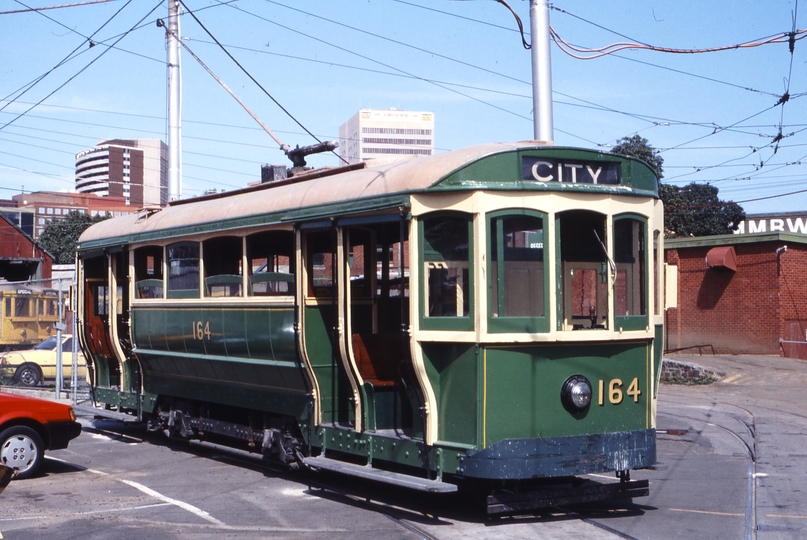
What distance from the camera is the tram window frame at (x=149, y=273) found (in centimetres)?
1324

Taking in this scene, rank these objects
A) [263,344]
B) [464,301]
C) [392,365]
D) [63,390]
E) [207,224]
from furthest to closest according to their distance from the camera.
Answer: [63,390] < [207,224] < [263,344] < [392,365] < [464,301]

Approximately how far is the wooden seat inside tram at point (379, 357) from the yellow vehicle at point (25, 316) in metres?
16.7

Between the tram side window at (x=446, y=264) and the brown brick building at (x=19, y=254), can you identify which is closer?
the tram side window at (x=446, y=264)

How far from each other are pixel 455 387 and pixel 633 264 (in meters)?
2.08

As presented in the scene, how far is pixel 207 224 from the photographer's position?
11828mm

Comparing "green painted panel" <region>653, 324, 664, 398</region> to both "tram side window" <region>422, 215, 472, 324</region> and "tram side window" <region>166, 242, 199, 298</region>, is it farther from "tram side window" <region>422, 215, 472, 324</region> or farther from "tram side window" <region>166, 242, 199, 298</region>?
"tram side window" <region>166, 242, 199, 298</region>

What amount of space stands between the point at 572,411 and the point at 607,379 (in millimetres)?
485

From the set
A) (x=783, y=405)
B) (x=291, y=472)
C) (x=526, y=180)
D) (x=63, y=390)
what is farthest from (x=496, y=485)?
(x=63, y=390)

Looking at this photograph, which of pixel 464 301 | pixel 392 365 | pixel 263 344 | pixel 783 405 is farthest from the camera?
Result: pixel 783 405

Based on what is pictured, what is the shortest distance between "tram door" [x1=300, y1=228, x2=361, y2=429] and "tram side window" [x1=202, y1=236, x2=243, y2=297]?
4.65 feet

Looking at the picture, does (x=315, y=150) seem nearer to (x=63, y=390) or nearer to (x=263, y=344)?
(x=263, y=344)

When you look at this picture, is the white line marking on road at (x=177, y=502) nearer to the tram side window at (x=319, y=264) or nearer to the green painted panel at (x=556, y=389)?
the tram side window at (x=319, y=264)

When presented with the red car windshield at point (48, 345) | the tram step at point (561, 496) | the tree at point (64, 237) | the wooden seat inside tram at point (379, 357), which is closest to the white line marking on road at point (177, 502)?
the wooden seat inside tram at point (379, 357)

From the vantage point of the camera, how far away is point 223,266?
1173 centimetres
